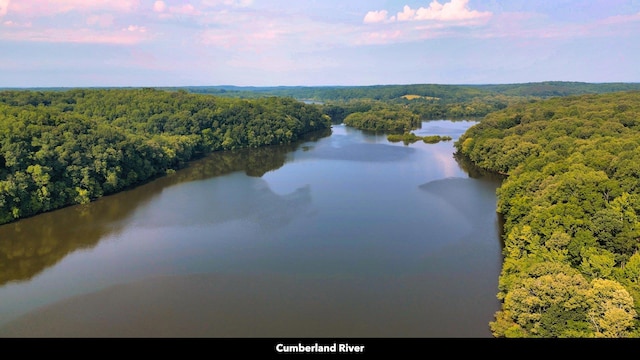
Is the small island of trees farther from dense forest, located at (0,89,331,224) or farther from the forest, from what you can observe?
dense forest, located at (0,89,331,224)

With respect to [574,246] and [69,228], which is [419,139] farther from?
[69,228]

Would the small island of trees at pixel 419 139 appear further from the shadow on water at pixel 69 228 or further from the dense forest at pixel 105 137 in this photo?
the shadow on water at pixel 69 228

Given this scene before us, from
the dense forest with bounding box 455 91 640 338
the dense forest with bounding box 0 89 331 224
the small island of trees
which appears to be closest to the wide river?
the dense forest with bounding box 455 91 640 338

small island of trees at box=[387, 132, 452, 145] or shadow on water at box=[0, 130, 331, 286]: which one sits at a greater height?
small island of trees at box=[387, 132, 452, 145]

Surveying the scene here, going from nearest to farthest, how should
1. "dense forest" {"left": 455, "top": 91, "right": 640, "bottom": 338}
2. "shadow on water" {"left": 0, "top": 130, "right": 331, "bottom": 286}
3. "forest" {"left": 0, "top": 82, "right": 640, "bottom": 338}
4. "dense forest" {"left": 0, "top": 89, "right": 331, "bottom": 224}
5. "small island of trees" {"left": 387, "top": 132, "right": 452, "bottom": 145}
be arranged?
"dense forest" {"left": 455, "top": 91, "right": 640, "bottom": 338}
"forest" {"left": 0, "top": 82, "right": 640, "bottom": 338}
"shadow on water" {"left": 0, "top": 130, "right": 331, "bottom": 286}
"dense forest" {"left": 0, "top": 89, "right": 331, "bottom": 224}
"small island of trees" {"left": 387, "top": 132, "right": 452, "bottom": 145}

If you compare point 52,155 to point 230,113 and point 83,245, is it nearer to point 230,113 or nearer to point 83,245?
point 83,245

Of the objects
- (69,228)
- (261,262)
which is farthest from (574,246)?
(69,228)

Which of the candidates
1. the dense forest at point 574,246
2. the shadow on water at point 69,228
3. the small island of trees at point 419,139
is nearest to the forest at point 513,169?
the dense forest at point 574,246
